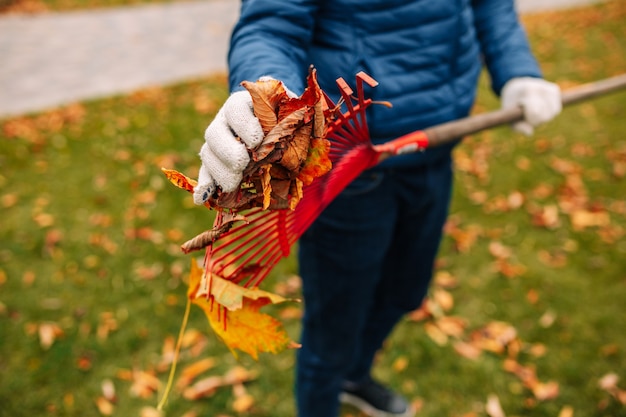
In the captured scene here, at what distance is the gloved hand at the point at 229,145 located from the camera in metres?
0.87

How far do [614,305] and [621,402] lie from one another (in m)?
0.64

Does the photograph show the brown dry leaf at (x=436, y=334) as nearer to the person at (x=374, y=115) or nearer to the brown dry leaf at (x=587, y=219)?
Answer: the person at (x=374, y=115)

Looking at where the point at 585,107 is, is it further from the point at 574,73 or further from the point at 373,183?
the point at 373,183

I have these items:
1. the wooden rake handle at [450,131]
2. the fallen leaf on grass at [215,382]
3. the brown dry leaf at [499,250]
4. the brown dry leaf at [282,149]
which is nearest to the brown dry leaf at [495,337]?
the brown dry leaf at [499,250]

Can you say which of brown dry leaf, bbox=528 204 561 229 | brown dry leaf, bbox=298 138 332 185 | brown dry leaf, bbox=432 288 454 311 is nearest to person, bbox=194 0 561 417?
brown dry leaf, bbox=298 138 332 185

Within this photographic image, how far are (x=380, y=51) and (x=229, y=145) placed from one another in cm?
64

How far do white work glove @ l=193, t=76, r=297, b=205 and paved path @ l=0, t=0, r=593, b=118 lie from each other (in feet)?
15.2

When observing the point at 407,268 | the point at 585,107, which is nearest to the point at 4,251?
the point at 407,268

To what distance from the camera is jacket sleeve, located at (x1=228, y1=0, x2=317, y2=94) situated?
116 cm

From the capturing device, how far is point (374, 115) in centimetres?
136

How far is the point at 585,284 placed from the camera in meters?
2.85

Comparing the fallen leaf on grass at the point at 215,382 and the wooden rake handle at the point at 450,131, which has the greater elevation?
the wooden rake handle at the point at 450,131

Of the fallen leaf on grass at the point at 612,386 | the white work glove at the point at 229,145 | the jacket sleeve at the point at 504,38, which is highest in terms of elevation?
the white work glove at the point at 229,145

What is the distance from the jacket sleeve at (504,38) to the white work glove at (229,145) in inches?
44.8
